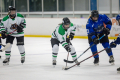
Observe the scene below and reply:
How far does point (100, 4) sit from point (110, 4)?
2.25 feet

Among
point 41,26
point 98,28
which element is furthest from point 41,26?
point 98,28

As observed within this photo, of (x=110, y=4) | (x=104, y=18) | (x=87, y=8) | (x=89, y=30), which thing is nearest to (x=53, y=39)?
(x=89, y=30)

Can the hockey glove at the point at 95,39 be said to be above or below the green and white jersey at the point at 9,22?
below

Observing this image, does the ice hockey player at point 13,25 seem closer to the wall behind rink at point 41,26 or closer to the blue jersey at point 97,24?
the blue jersey at point 97,24

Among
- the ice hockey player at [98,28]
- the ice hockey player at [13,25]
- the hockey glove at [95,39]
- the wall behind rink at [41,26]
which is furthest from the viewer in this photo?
the wall behind rink at [41,26]

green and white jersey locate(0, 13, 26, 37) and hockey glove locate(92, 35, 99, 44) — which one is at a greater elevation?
green and white jersey locate(0, 13, 26, 37)

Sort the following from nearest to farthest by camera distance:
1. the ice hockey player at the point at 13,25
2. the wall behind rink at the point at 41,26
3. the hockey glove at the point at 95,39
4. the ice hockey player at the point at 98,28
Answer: the hockey glove at the point at 95,39 < the ice hockey player at the point at 98,28 < the ice hockey player at the point at 13,25 < the wall behind rink at the point at 41,26

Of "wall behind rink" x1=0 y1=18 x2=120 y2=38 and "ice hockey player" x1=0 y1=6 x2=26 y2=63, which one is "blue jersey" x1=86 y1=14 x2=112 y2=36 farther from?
"wall behind rink" x1=0 y1=18 x2=120 y2=38

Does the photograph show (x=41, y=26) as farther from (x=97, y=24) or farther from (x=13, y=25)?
(x=97, y=24)

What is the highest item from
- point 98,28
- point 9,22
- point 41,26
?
point 9,22

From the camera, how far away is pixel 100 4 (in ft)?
37.8

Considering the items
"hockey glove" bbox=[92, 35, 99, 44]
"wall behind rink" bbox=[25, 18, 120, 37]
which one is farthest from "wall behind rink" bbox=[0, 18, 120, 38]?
"hockey glove" bbox=[92, 35, 99, 44]

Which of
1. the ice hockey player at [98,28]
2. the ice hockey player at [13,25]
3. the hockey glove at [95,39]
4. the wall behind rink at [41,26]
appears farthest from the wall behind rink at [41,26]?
the hockey glove at [95,39]

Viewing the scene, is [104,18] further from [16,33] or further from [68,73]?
[16,33]
